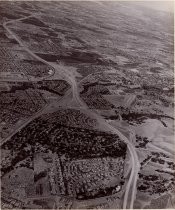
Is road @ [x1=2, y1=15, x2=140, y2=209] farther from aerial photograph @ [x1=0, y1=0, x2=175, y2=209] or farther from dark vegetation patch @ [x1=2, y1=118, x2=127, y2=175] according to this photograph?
dark vegetation patch @ [x1=2, y1=118, x2=127, y2=175]

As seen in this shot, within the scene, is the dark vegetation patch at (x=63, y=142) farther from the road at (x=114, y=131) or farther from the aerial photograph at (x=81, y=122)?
the road at (x=114, y=131)

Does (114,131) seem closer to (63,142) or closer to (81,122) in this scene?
(81,122)

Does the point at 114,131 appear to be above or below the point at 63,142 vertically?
below

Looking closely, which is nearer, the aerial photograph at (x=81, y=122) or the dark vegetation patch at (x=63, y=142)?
the aerial photograph at (x=81, y=122)

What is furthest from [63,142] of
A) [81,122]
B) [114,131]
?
[114,131]

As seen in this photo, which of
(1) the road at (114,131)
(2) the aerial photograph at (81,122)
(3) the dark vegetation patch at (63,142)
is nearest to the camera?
(2) the aerial photograph at (81,122)

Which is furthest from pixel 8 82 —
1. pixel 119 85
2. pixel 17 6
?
pixel 17 6

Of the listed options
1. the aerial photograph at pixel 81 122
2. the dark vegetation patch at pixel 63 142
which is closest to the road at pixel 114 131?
the aerial photograph at pixel 81 122

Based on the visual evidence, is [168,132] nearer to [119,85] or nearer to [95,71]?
[119,85]
